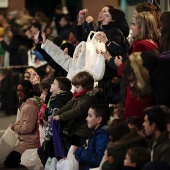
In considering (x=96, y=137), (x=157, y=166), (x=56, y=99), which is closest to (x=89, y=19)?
(x=56, y=99)

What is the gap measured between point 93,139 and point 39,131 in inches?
90.2

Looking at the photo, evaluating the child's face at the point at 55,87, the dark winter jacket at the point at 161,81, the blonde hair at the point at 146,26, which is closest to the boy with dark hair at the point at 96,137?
the blonde hair at the point at 146,26

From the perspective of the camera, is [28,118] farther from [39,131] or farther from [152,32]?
[152,32]

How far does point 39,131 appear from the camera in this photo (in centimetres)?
1362

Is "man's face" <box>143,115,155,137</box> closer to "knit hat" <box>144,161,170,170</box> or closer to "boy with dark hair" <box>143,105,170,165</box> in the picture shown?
"boy with dark hair" <box>143,105,170,165</box>

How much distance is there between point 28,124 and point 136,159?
14.1ft

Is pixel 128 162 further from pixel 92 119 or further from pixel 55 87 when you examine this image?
pixel 55 87

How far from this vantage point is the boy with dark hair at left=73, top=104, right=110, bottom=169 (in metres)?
11.4

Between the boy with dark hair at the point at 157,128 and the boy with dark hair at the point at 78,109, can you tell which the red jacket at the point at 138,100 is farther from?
the boy with dark hair at the point at 78,109

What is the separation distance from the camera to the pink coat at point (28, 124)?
45.6 feet

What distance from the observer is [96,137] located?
1145 centimetres

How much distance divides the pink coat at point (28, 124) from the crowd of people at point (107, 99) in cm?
2

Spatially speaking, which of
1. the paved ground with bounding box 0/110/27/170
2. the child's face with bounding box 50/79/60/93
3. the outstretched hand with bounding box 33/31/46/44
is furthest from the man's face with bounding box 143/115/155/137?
the paved ground with bounding box 0/110/27/170

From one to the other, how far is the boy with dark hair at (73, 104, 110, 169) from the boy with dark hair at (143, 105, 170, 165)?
56.5 inches
